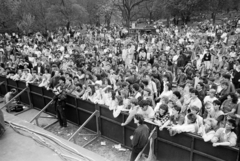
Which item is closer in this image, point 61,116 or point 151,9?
point 61,116

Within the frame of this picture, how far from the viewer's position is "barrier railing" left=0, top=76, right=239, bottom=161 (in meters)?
5.23

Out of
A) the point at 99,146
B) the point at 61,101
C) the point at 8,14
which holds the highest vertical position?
the point at 8,14

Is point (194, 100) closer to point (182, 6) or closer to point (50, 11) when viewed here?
point (50, 11)

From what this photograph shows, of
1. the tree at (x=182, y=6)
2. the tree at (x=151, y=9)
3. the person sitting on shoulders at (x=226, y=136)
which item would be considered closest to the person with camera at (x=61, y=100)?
the person sitting on shoulders at (x=226, y=136)

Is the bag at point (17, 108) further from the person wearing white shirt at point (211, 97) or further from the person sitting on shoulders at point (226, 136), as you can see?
the person sitting on shoulders at point (226, 136)

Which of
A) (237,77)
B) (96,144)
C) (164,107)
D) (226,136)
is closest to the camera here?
Result: (226,136)

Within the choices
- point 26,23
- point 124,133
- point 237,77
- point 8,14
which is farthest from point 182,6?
point 124,133

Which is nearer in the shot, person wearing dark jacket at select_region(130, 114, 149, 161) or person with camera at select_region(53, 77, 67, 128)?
person wearing dark jacket at select_region(130, 114, 149, 161)

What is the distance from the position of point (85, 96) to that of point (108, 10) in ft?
83.7

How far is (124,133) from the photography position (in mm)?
7012

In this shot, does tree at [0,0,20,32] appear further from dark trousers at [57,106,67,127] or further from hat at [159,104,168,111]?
hat at [159,104,168,111]

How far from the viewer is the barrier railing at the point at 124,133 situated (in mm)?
5230

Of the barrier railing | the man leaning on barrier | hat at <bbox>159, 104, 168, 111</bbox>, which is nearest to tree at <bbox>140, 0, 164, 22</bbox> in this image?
the barrier railing

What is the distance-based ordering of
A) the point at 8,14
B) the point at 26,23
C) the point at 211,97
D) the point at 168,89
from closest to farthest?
1. the point at 211,97
2. the point at 168,89
3. the point at 26,23
4. the point at 8,14
